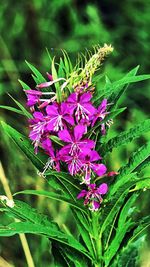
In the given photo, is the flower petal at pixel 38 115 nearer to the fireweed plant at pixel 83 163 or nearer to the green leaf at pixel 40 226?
the fireweed plant at pixel 83 163

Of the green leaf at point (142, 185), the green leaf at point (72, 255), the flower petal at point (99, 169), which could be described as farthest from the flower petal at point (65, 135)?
the green leaf at point (72, 255)

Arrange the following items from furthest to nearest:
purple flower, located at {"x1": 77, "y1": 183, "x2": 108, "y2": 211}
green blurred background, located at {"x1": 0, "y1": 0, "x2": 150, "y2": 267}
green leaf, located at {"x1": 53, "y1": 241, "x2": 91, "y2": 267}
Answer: green blurred background, located at {"x1": 0, "y1": 0, "x2": 150, "y2": 267}, green leaf, located at {"x1": 53, "y1": 241, "x2": 91, "y2": 267}, purple flower, located at {"x1": 77, "y1": 183, "x2": 108, "y2": 211}

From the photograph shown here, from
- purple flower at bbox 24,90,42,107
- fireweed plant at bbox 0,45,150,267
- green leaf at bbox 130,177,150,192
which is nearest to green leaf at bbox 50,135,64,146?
fireweed plant at bbox 0,45,150,267

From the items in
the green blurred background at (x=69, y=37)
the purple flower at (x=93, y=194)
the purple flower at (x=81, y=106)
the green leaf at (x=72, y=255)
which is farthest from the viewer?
the green blurred background at (x=69, y=37)

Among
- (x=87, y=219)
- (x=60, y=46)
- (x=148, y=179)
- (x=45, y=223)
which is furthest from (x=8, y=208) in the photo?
(x=60, y=46)

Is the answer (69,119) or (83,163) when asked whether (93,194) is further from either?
(69,119)

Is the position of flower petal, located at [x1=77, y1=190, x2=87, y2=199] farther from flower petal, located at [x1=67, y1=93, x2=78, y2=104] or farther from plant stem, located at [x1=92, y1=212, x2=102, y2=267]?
flower petal, located at [x1=67, y1=93, x2=78, y2=104]
